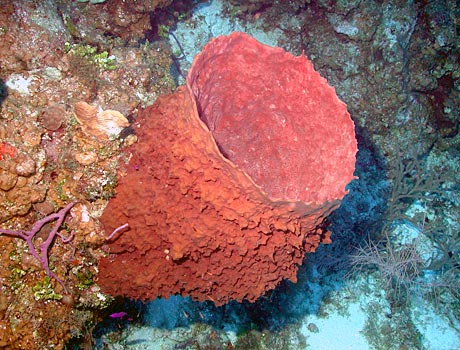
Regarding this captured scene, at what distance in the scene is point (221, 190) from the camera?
2086 millimetres

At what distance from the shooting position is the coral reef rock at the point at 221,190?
82.8 inches

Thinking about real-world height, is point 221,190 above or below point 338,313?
Answer: above

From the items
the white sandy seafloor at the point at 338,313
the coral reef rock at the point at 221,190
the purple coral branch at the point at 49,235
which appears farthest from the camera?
the white sandy seafloor at the point at 338,313

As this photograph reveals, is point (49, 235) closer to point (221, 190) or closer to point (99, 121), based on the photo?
point (99, 121)

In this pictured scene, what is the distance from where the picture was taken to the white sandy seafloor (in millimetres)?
4605

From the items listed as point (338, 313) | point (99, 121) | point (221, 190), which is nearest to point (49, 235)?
point (99, 121)

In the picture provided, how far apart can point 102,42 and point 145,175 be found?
1.33 metres

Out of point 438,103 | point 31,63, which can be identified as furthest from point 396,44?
point 31,63

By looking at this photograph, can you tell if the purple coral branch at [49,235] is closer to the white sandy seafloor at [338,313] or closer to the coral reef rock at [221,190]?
the coral reef rock at [221,190]

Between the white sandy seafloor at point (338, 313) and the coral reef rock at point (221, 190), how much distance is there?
79.4 inches

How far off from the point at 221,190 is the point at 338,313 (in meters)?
3.76

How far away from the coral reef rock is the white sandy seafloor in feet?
6.62

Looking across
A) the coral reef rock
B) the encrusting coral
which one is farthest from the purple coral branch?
the encrusting coral

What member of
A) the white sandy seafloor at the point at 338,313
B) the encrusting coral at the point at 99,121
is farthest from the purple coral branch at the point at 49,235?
the white sandy seafloor at the point at 338,313
